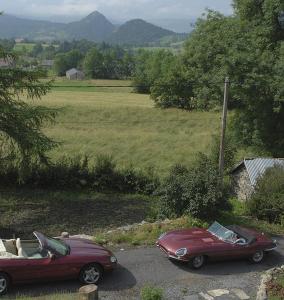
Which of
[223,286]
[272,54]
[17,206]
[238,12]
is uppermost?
[238,12]

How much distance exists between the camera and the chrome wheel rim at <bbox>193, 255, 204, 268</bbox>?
13452mm

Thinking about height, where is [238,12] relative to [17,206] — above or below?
above

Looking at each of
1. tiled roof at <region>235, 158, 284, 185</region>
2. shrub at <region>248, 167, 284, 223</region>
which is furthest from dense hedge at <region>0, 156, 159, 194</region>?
shrub at <region>248, 167, 284, 223</region>

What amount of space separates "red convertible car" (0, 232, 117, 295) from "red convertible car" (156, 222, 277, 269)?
2034mm

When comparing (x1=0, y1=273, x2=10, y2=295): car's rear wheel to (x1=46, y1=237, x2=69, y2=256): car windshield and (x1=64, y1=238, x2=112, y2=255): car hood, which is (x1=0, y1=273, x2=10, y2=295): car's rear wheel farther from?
(x1=64, y1=238, x2=112, y2=255): car hood

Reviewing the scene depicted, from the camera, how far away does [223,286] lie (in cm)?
1261

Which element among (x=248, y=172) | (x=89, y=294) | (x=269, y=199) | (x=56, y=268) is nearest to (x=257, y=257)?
(x=269, y=199)

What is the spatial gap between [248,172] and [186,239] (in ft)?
38.9

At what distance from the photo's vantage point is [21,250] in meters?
11.6

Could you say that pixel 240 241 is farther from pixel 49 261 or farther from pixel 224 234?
pixel 49 261

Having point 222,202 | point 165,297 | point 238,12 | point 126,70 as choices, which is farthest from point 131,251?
point 126,70

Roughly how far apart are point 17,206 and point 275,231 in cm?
1193

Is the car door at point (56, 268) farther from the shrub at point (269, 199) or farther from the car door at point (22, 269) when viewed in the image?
the shrub at point (269, 199)

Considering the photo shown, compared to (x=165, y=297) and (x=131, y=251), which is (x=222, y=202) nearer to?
(x=131, y=251)
